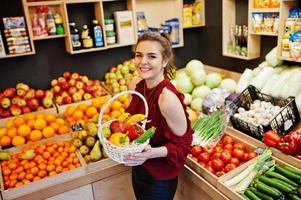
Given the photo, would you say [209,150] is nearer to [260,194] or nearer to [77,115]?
[260,194]

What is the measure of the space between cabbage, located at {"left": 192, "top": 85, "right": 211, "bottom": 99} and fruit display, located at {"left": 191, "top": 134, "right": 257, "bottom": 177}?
2.41 feet

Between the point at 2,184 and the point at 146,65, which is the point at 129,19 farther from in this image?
the point at 2,184

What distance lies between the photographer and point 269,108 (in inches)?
82.3

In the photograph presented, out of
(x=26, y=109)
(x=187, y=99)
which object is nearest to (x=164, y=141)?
(x=187, y=99)

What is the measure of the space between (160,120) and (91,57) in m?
1.77

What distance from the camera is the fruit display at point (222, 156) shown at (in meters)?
1.79

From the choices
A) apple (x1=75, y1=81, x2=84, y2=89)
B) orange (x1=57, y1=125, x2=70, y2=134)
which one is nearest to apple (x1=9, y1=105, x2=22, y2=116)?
orange (x1=57, y1=125, x2=70, y2=134)

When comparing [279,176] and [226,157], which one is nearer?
[279,176]

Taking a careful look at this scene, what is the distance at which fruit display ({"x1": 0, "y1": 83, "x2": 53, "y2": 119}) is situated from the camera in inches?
95.8

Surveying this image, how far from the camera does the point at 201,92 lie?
2703 mm

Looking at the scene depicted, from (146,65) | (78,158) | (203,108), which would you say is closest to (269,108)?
(203,108)

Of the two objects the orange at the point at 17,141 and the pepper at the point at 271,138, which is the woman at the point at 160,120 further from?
the orange at the point at 17,141

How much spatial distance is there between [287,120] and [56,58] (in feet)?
7.04

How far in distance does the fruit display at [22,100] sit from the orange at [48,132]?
0.39 metres
